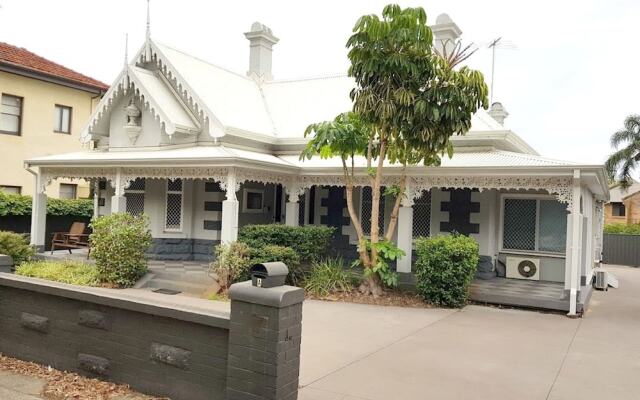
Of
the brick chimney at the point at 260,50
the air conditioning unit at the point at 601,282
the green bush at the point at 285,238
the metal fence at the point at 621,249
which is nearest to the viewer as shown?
the green bush at the point at 285,238

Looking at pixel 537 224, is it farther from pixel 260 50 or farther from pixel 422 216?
pixel 260 50

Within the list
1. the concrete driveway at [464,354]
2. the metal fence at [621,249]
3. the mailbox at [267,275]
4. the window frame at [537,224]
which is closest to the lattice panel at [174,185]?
the concrete driveway at [464,354]

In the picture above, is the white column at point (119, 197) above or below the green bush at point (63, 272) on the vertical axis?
above

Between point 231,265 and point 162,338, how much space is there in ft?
20.1

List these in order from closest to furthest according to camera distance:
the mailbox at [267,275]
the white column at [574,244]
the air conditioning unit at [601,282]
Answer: the mailbox at [267,275]
the white column at [574,244]
the air conditioning unit at [601,282]

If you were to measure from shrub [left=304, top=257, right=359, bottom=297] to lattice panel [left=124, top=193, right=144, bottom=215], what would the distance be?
20.4 feet

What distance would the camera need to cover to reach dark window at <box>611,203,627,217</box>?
46469mm

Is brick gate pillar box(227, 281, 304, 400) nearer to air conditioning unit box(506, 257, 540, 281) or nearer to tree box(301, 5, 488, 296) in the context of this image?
tree box(301, 5, 488, 296)

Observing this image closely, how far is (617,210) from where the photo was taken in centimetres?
4694

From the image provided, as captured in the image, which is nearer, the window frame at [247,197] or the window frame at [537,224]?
the window frame at [537,224]

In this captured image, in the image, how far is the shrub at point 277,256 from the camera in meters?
11.8

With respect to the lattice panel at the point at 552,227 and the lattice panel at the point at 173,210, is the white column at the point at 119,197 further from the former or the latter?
the lattice panel at the point at 552,227

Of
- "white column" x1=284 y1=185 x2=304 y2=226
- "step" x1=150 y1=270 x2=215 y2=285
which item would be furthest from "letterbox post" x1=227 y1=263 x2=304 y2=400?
"white column" x1=284 y1=185 x2=304 y2=226

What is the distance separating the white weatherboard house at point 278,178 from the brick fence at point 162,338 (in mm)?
6011
